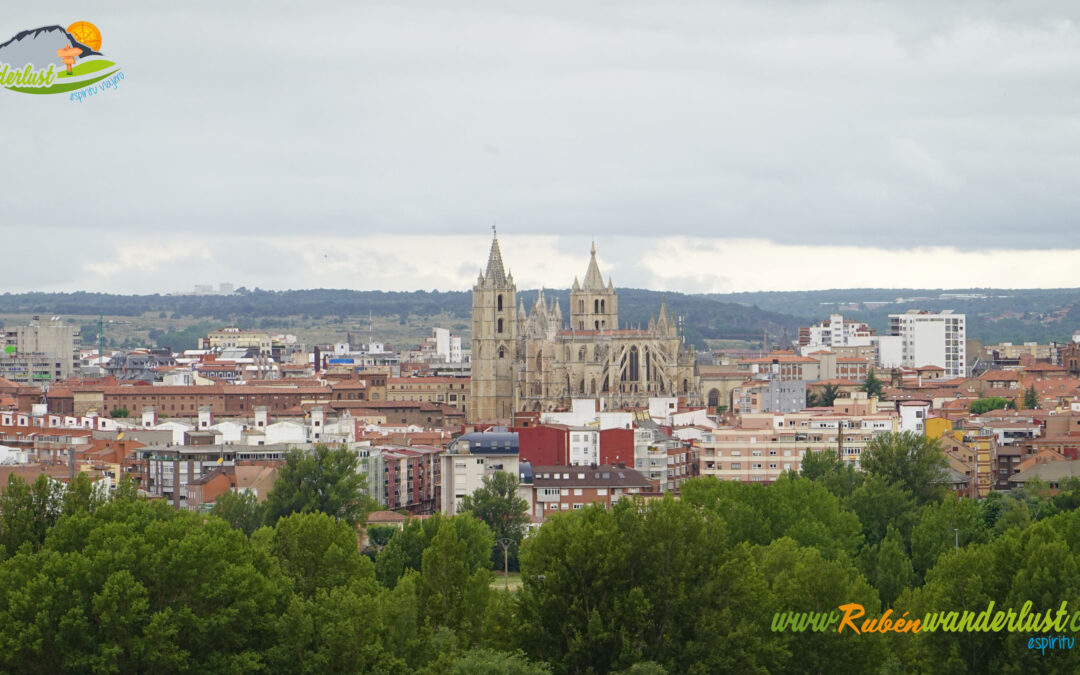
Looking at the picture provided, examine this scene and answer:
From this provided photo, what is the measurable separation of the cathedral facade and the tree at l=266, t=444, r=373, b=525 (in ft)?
226

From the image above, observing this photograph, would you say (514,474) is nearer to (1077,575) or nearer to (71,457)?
(71,457)

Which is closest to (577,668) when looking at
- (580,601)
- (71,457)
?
(580,601)

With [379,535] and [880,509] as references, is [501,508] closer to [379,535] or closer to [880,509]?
[379,535]

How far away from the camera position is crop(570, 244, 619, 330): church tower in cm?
17350

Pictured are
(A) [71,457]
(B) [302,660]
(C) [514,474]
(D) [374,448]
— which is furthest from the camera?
(D) [374,448]

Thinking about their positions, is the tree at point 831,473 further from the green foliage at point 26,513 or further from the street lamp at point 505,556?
the green foliage at point 26,513

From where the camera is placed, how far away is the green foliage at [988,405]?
13975 centimetres

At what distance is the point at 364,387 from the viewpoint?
17638 centimetres

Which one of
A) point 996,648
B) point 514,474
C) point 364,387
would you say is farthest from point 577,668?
point 364,387

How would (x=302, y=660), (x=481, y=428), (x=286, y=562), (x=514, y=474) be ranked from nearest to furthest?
(x=302, y=660)
(x=286, y=562)
(x=514, y=474)
(x=481, y=428)

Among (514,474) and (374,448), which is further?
(374,448)

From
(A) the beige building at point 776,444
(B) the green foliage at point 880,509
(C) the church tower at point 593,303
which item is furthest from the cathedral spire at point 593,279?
(B) the green foliage at point 880,509

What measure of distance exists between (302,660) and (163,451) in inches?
2235

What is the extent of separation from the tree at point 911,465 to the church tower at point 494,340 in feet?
238
